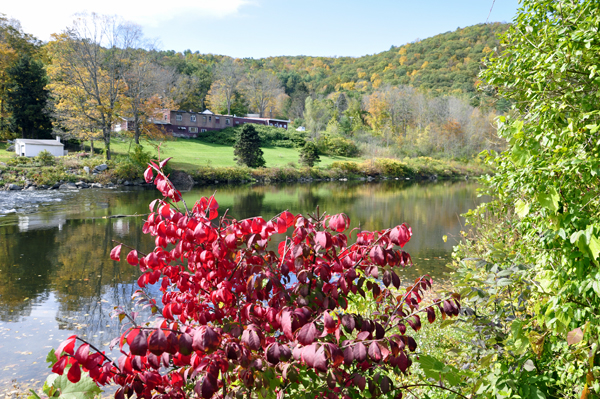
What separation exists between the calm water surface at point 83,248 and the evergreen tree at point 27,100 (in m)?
18.2

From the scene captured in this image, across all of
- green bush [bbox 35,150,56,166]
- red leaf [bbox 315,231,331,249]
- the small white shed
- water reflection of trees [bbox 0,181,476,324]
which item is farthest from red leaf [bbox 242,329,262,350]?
the small white shed

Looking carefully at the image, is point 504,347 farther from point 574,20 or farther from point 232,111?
A: point 232,111

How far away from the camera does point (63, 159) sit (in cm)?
2983

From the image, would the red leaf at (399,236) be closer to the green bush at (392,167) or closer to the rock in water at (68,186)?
the rock in water at (68,186)

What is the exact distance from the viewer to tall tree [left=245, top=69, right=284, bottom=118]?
76.7 m

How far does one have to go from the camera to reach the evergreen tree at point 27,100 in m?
36.9

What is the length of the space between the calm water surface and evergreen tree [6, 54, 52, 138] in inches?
717

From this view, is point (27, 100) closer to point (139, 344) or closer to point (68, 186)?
point (68, 186)

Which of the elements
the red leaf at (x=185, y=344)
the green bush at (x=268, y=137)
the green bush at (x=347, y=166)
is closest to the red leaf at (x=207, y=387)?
the red leaf at (x=185, y=344)

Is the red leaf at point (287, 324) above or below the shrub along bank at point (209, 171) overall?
above

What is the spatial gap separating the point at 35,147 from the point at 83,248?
24.1 m

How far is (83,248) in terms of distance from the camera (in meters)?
11.8

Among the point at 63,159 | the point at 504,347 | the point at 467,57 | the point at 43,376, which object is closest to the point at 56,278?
the point at 43,376

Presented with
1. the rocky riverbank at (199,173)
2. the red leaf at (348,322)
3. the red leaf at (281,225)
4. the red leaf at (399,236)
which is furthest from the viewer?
the rocky riverbank at (199,173)
